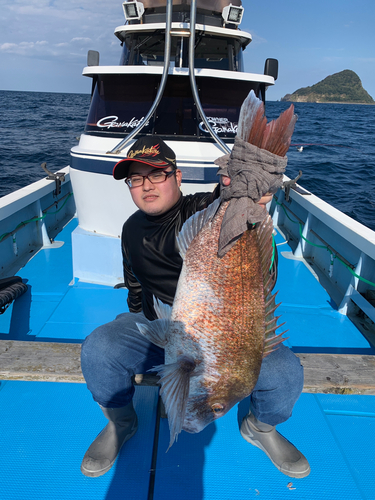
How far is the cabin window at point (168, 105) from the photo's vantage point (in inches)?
155

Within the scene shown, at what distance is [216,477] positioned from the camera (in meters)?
1.92

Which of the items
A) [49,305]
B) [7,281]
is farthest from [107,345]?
[7,281]

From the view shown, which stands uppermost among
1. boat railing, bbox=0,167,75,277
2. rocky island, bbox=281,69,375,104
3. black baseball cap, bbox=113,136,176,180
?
rocky island, bbox=281,69,375,104

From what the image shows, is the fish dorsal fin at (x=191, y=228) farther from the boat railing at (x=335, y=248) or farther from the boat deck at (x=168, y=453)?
the boat railing at (x=335, y=248)

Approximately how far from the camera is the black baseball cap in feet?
6.02

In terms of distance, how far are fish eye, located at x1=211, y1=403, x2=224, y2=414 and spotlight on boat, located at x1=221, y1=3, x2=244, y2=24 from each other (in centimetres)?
447

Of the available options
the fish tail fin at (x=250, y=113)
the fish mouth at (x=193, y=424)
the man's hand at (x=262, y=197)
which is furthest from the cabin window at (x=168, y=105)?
the fish mouth at (x=193, y=424)

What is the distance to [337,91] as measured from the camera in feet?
485

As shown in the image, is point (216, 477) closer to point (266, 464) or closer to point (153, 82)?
point (266, 464)

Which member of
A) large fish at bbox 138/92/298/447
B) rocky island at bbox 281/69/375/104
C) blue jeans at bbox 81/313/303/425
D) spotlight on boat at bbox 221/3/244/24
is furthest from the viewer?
rocky island at bbox 281/69/375/104

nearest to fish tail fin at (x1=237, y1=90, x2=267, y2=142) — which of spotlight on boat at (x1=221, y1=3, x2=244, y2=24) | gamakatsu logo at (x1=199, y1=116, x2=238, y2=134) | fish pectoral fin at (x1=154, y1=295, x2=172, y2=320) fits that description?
fish pectoral fin at (x1=154, y1=295, x2=172, y2=320)

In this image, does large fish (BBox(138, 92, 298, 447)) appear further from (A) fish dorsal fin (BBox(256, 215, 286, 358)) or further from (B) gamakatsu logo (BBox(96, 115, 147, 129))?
(B) gamakatsu logo (BBox(96, 115, 147, 129))

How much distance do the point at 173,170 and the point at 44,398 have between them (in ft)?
6.23

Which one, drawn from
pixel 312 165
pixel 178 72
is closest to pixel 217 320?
pixel 178 72
